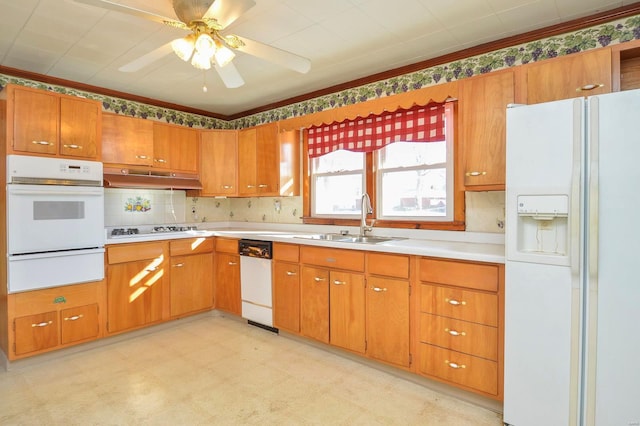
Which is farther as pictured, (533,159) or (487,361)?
(487,361)

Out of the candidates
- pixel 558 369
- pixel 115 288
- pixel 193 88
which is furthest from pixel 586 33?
pixel 115 288

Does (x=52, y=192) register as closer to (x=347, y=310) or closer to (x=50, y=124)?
(x=50, y=124)

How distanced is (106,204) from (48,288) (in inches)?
45.3

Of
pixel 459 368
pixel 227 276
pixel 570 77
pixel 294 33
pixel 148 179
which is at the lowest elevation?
pixel 459 368

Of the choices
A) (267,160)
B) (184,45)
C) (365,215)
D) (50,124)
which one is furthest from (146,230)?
(184,45)

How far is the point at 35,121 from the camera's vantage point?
110 inches

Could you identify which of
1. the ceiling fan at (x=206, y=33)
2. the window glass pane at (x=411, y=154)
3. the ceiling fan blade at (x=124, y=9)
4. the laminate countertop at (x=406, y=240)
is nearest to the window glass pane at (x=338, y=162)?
the window glass pane at (x=411, y=154)

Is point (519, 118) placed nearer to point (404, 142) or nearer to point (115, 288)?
point (404, 142)

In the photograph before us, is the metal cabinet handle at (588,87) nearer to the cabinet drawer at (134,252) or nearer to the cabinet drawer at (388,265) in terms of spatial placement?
the cabinet drawer at (388,265)

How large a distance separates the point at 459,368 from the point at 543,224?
1.05 meters

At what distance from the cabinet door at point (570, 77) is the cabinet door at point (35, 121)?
3574 millimetres

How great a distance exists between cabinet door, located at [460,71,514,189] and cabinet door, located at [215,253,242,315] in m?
2.49

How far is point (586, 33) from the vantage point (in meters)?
2.37

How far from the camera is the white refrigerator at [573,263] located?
1.64 metres
